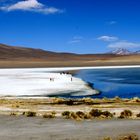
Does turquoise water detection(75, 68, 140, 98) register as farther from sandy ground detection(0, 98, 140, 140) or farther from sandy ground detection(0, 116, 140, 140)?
sandy ground detection(0, 116, 140, 140)

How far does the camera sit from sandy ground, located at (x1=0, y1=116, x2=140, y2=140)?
1563 centimetres

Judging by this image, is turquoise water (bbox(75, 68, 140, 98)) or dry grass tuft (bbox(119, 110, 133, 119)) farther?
turquoise water (bbox(75, 68, 140, 98))

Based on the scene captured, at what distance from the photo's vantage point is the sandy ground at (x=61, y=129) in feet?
51.3

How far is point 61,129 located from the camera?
17281 mm

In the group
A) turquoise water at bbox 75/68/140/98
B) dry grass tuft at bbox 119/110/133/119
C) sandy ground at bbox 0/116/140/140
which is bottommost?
sandy ground at bbox 0/116/140/140

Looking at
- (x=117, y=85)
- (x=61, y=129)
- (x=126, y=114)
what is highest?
(x=117, y=85)

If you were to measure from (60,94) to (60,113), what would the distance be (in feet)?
48.7

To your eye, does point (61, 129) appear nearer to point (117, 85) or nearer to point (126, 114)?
point (126, 114)

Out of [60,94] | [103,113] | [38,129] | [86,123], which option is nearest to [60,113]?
[103,113]

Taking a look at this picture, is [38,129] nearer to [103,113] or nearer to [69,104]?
[103,113]

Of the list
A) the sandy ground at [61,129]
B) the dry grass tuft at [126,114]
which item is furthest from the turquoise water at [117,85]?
the sandy ground at [61,129]

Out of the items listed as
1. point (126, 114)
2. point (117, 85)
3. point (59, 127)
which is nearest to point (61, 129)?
point (59, 127)

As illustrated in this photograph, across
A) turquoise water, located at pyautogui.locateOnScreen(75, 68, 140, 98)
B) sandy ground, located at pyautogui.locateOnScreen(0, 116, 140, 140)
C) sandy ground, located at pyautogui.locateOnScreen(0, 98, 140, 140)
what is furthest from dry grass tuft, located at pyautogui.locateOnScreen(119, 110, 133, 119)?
turquoise water, located at pyautogui.locateOnScreen(75, 68, 140, 98)

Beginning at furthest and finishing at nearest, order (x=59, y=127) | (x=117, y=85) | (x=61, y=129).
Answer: (x=117, y=85)
(x=59, y=127)
(x=61, y=129)
